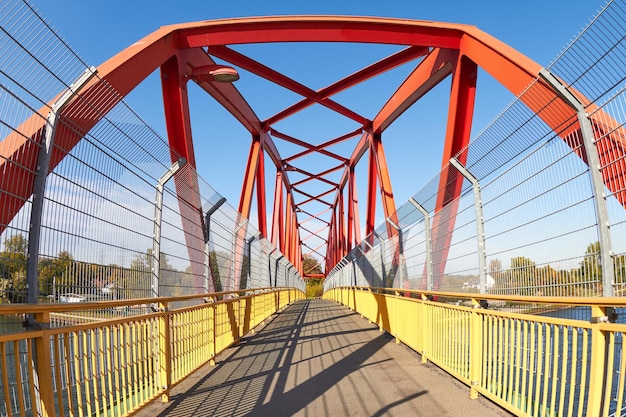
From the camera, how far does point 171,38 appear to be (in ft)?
38.9

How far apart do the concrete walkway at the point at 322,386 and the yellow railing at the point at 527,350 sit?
0.72ft

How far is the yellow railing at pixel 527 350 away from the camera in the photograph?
2.76 metres

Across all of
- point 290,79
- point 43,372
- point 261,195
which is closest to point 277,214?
point 261,195

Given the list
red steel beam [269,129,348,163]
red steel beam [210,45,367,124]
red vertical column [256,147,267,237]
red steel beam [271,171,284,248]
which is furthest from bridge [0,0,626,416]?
red steel beam [271,171,284,248]

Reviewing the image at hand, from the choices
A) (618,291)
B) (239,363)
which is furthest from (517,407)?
(239,363)

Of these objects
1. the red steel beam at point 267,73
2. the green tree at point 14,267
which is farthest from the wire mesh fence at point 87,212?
the red steel beam at point 267,73

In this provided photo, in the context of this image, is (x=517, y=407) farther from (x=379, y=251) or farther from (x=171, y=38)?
(x=171, y=38)

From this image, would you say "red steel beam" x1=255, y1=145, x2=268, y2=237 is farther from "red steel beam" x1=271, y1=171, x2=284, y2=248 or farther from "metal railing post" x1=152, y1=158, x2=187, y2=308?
"metal railing post" x1=152, y1=158, x2=187, y2=308

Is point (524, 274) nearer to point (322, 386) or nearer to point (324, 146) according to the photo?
point (322, 386)

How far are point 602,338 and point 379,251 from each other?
8949mm

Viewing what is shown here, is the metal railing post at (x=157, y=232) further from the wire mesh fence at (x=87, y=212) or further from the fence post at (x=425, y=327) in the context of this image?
the fence post at (x=425, y=327)

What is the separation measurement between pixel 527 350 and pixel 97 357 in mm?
2863

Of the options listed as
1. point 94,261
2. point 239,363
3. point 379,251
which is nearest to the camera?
point 94,261

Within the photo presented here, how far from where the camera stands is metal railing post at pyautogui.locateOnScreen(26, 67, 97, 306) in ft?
10.4
